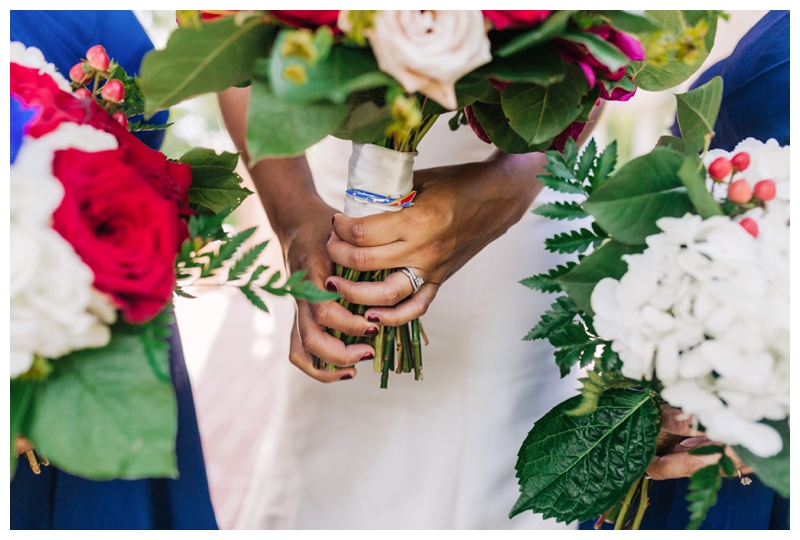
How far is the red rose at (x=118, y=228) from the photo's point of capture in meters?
0.40

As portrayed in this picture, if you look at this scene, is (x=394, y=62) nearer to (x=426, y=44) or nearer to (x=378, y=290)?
(x=426, y=44)

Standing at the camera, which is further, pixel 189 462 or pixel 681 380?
pixel 189 462

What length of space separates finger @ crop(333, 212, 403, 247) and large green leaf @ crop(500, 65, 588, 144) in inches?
9.3

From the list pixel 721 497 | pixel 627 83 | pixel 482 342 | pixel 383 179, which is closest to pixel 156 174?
pixel 383 179

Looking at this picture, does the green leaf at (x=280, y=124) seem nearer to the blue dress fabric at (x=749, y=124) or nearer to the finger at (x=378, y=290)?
the finger at (x=378, y=290)

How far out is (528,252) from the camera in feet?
3.41

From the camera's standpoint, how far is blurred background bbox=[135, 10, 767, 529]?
1.95 meters

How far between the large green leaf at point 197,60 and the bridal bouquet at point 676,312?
0.97 ft

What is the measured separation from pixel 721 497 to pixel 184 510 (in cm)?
74

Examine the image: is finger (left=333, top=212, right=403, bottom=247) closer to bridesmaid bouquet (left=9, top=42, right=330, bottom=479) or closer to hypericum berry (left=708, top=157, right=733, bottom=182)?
bridesmaid bouquet (left=9, top=42, right=330, bottom=479)

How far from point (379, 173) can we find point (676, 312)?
364 millimetres

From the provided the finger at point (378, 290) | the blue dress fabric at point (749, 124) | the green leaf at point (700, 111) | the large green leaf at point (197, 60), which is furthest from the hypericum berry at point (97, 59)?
the blue dress fabric at point (749, 124)
